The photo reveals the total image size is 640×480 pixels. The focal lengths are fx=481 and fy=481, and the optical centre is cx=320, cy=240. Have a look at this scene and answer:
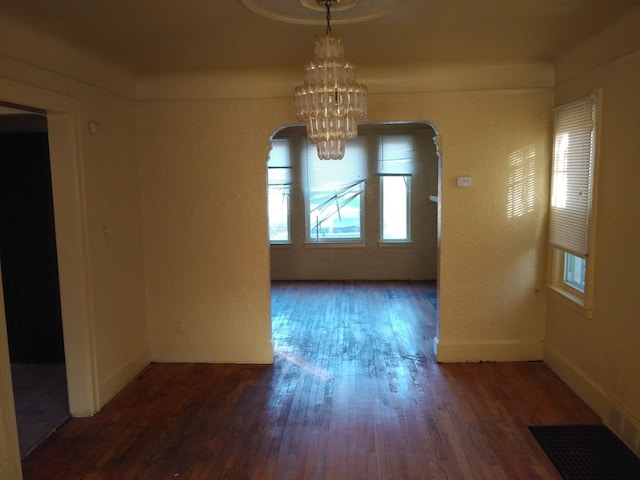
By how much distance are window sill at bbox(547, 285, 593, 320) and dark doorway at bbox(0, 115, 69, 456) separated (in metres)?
4.01

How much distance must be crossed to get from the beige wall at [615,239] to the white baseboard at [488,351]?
64 centimetres

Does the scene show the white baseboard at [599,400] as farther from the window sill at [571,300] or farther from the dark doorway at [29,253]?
the dark doorway at [29,253]

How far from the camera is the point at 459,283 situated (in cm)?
409

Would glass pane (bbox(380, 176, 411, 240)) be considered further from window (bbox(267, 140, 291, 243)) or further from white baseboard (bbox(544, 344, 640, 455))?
white baseboard (bbox(544, 344, 640, 455))

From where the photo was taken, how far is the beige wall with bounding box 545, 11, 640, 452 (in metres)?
2.78

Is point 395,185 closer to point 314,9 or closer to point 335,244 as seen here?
point 335,244

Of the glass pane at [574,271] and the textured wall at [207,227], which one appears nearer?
the glass pane at [574,271]

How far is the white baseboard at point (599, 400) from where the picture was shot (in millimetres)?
2803

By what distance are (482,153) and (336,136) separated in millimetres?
1996

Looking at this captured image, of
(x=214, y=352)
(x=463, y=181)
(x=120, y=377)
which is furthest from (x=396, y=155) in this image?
(x=120, y=377)

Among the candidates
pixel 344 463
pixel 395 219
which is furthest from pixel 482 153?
pixel 395 219

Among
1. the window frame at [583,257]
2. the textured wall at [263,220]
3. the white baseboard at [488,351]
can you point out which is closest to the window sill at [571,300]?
the window frame at [583,257]

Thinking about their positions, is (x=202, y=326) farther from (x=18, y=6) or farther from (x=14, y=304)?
(x=18, y=6)

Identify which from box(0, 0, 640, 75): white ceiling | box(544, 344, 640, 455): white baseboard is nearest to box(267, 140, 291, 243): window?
box(0, 0, 640, 75): white ceiling
